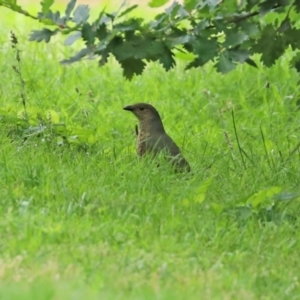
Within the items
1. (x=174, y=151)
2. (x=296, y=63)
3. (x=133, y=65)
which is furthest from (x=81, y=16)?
(x=296, y=63)

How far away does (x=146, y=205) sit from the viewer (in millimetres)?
6066

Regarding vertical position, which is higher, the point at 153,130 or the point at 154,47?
the point at 154,47

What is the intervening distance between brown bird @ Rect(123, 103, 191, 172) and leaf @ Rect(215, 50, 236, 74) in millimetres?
1098

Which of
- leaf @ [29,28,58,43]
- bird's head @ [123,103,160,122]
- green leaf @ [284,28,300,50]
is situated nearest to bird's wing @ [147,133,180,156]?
bird's head @ [123,103,160,122]

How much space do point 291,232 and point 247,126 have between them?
3038 millimetres

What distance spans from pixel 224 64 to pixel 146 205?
0.90m

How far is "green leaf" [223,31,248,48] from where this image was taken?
6051 mm

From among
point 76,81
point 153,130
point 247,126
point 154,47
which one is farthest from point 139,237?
point 76,81

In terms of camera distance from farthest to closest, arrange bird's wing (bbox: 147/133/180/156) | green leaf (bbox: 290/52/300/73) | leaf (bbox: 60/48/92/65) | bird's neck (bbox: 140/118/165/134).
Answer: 1. bird's neck (bbox: 140/118/165/134)
2. bird's wing (bbox: 147/133/180/156)
3. green leaf (bbox: 290/52/300/73)
4. leaf (bbox: 60/48/92/65)

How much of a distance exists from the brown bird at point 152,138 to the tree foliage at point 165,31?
2.90ft

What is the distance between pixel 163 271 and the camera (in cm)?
511

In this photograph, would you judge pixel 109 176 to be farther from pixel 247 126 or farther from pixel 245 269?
pixel 247 126

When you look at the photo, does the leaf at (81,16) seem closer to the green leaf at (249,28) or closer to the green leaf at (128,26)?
the green leaf at (128,26)

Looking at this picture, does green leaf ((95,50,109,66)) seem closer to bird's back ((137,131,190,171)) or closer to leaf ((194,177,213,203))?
leaf ((194,177,213,203))
